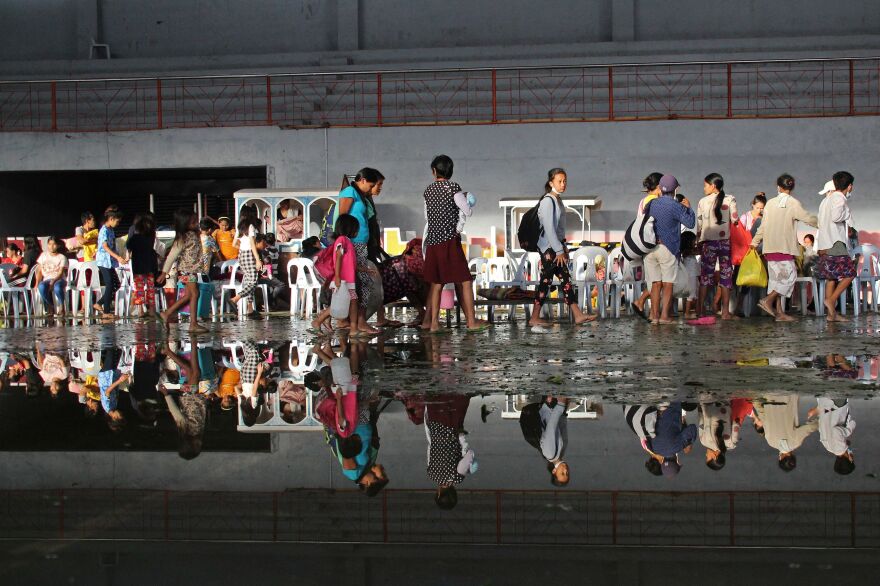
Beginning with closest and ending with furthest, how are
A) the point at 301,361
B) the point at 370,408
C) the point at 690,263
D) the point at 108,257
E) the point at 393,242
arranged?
the point at 370,408, the point at 301,361, the point at 690,263, the point at 108,257, the point at 393,242

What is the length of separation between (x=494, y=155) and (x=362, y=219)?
29.8ft

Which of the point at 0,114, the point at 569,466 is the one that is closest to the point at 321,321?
the point at 569,466

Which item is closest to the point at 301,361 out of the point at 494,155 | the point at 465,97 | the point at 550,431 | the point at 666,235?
the point at 550,431

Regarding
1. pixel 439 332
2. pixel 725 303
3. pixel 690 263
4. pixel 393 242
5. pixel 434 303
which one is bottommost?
pixel 439 332

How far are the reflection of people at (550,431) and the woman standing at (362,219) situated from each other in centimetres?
421

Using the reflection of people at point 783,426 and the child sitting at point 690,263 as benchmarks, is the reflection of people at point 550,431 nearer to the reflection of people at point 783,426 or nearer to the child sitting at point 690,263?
the reflection of people at point 783,426

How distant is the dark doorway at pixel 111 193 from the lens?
67.7ft

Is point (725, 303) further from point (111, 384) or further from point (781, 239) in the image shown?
point (111, 384)

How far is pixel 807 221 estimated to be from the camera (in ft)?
36.0

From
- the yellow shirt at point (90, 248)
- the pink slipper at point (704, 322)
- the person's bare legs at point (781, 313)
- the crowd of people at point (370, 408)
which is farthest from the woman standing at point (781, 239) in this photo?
the yellow shirt at point (90, 248)

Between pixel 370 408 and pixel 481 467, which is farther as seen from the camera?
pixel 370 408

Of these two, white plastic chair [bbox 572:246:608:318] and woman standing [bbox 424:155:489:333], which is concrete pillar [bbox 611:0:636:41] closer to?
white plastic chair [bbox 572:246:608:318]

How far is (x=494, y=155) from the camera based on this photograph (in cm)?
1814

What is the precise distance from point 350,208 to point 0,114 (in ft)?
43.4
